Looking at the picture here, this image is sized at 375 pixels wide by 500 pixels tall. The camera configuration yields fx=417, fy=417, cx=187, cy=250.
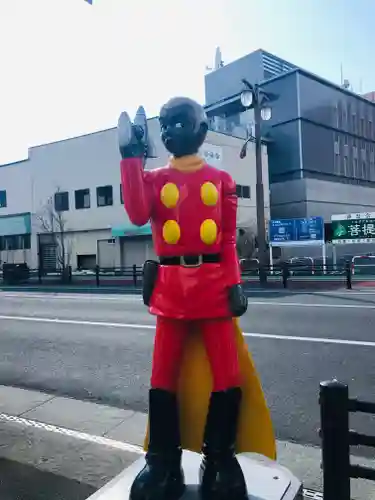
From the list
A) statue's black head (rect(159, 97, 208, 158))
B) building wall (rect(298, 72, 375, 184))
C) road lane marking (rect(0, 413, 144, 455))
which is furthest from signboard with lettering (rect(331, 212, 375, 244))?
statue's black head (rect(159, 97, 208, 158))

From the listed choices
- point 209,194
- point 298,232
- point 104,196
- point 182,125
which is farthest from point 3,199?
point 209,194

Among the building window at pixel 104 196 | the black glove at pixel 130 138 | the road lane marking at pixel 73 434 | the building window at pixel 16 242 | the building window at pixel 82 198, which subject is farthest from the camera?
the building window at pixel 16 242

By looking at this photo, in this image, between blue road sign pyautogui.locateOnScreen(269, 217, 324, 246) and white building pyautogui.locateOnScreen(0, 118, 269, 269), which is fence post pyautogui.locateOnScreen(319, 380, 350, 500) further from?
white building pyautogui.locateOnScreen(0, 118, 269, 269)

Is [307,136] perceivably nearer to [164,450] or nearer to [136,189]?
Answer: [136,189]

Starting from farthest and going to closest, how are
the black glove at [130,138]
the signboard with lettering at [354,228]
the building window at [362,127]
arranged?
the building window at [362,127] → the signboard with lettering at [354,228] → the black glove at [130,138]

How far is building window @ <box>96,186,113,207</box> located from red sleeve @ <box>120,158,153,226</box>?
77.6 ft

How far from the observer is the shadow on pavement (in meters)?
2.60


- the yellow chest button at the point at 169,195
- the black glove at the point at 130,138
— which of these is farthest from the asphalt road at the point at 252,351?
the black glove at the point at 130,138

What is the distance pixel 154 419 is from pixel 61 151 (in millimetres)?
27128

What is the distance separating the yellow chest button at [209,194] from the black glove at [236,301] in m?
0.44

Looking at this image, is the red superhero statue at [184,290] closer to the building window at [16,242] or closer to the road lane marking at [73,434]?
the road lane marking at [73,434]

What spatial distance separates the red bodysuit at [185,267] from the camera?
2039mm

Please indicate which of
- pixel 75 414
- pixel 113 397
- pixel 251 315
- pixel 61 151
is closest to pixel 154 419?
pixel 75 414

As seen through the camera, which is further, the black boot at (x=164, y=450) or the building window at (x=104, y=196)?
the building window at (x=104, y=196)
